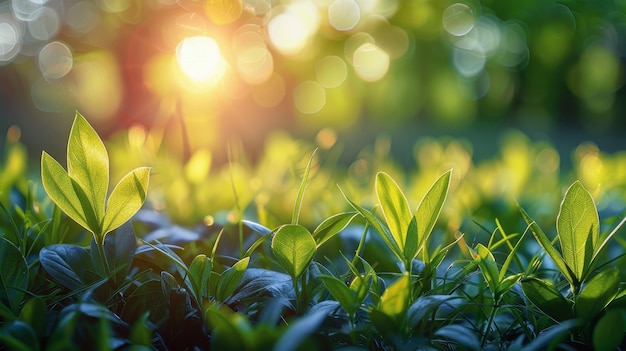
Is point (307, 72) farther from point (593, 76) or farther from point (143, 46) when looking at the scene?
point (593, 76)

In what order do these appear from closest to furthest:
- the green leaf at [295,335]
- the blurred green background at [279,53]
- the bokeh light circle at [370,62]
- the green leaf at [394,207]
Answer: the green leaf at [295,335] < the green leaf at [394,207] < the blurred green background at [279,53] < the bokeh light circle at [370,62]

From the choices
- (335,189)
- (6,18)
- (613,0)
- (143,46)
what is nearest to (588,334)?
(335,189)

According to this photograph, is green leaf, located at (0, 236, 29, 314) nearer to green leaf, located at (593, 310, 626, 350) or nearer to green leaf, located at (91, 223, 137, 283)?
green leaf, located at (91, 223, 137, 283)

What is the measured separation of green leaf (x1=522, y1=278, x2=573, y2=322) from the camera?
60 centimetres

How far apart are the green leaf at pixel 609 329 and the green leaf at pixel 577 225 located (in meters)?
0.10

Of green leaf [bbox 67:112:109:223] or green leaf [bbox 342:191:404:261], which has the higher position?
green leaf [bbox 67:112:109:223]


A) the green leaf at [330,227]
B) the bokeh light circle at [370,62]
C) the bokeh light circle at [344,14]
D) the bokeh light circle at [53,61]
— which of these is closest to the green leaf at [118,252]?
the green leaf at [330,227]

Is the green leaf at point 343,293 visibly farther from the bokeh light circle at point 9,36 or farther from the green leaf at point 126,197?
the bokeh light circle at point 9,36

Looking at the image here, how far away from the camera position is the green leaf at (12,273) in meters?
0.63

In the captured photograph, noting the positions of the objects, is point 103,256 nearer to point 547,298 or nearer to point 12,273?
point 12,273

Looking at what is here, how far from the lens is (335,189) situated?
64.0 inches

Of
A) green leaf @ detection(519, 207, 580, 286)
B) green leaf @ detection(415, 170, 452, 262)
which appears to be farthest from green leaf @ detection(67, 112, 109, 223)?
green leaf @ detection(519, 207, 580, 286)

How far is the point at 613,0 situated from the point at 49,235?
100 inches

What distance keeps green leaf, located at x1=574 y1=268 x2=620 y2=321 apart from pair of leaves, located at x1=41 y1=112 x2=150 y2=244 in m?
0.48
